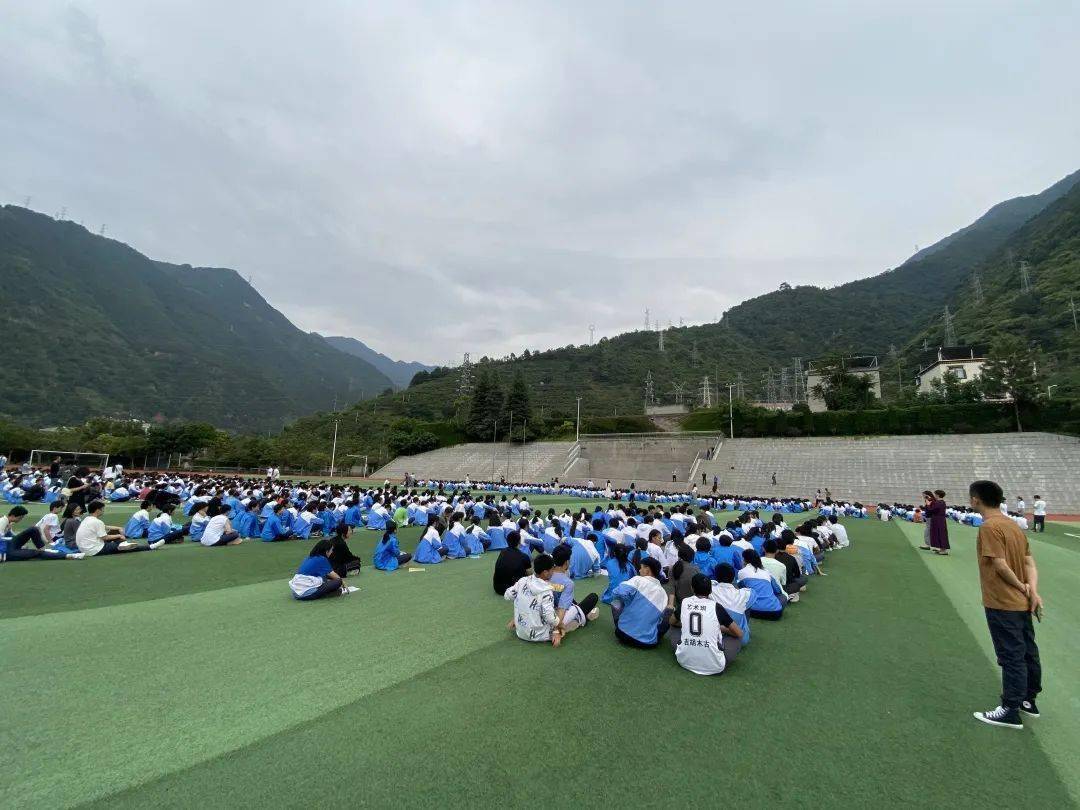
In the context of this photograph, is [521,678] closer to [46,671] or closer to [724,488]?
[46,671]

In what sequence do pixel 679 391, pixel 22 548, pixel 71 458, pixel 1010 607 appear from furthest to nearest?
pixel 679 391, pixel 71 458, pixel 22 548, pixel 1010 607

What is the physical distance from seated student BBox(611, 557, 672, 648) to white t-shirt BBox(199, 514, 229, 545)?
30.7 feet

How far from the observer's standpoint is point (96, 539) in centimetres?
Answer: 898

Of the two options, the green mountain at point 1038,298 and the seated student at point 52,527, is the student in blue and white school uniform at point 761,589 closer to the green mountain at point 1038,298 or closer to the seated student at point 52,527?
the seated student at point 52,527

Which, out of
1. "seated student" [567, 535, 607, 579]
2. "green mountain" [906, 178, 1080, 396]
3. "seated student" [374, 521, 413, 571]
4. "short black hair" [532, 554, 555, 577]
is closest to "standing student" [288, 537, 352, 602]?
"seated student" [374, 521, 413, 571]

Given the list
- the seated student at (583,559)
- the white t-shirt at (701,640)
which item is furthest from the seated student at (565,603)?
the seated student at (583,559)

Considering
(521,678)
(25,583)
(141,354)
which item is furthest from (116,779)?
(141,354)

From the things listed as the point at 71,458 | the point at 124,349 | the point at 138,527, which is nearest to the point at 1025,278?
the point at 138,527

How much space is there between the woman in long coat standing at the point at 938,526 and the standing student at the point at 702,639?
9846 mm

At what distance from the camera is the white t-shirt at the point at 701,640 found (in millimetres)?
4536

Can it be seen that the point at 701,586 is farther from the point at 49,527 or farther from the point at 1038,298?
the point at 1038,298

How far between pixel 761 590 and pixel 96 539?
1104 cm

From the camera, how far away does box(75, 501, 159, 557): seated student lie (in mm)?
8867

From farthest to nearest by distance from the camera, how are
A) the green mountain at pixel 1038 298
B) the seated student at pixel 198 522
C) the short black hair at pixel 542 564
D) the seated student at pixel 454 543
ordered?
the green mountain at pixel 1038 298, the seated student at pixel 198 522, the seated student at pixel 454 543, the short black hair at pixel 542 564
